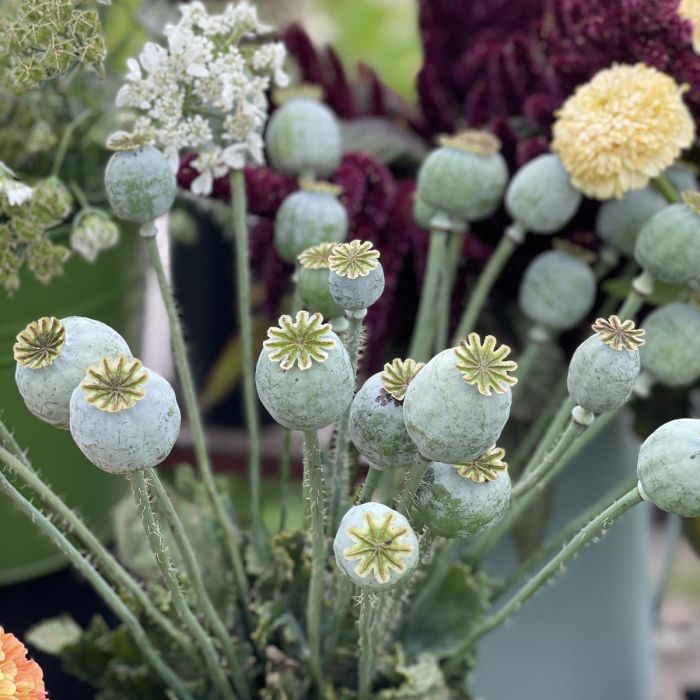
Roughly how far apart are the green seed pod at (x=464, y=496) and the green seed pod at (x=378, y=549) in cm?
3

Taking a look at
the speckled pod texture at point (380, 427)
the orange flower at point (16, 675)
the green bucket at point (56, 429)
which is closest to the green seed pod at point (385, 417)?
the speckled pod texture at point (380, 427)

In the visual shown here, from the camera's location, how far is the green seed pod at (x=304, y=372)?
226mm

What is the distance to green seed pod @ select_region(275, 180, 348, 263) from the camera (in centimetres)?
37

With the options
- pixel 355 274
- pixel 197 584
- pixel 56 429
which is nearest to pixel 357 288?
pixel 355 274

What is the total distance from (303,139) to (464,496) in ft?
0.71

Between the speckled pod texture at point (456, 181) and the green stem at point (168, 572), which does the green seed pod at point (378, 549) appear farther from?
the speckled pod texture at point (456, 181)

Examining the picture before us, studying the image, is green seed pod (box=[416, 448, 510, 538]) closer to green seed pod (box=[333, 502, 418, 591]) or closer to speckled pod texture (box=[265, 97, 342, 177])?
green seed pod (box=[333, 502, 418, 591])

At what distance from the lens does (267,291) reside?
464mm

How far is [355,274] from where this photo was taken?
0.25 m

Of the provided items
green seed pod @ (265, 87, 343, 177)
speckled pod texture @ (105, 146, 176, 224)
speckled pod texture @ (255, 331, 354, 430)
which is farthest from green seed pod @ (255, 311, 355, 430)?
green seed pod @ (265, 87, 343, 177)

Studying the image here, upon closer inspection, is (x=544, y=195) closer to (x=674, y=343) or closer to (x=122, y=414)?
(x=674, y=343)

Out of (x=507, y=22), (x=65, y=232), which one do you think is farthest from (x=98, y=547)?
(x=507, y=22)

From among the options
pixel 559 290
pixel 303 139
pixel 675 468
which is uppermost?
pixel 303 139

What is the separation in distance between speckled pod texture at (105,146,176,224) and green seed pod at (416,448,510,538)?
0.13 m
